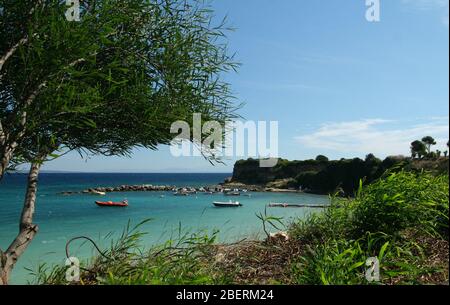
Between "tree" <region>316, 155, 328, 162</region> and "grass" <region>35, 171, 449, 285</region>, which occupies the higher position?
"tree" <region>316, 155, 328, 162</region>

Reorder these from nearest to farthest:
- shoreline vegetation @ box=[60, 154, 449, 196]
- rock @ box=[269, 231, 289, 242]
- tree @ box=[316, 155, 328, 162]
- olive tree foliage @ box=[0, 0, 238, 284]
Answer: olive tree foliage @ box=[0, 0, 238, 284] < rock @ box=[269, 231, 289, 242] < shoreline vegetation @ box=[60, 154, 449, 196] < tree @ box=[316, 155, 328, 162]

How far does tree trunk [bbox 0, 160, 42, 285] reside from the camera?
5.32 meters

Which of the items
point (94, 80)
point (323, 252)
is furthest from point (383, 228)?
point (94, 80)

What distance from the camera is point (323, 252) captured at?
534 cm

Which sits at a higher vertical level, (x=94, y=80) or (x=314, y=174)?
(x=94, y=80)

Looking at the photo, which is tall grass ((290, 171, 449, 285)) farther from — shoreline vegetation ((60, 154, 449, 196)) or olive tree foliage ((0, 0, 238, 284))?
shoreline vegetation ((60, 154, 449, 196))

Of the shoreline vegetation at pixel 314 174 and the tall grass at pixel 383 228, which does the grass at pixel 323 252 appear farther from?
the shoreline vegetation at pixel 314 174

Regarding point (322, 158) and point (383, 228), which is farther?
point (322, 158)

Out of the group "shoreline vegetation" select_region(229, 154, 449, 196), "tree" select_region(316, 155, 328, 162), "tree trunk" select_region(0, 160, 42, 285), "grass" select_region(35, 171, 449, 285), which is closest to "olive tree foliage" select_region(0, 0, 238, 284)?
"tree trunk" select_region(0, 160, 42, 285)

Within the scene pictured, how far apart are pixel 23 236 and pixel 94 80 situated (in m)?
2.34

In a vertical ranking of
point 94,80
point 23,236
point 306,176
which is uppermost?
point 94,80

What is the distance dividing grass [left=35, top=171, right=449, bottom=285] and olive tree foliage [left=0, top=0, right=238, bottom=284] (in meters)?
1.52

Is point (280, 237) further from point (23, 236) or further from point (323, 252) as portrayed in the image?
point (23, 236)

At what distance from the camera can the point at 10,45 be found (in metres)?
5.41
